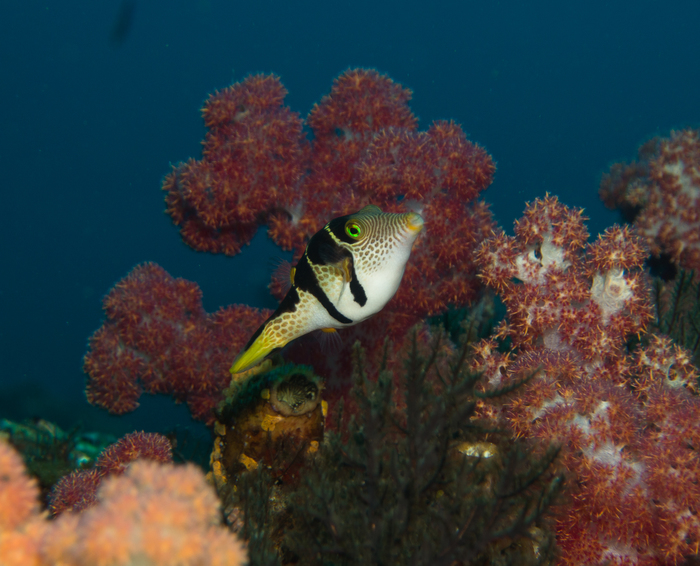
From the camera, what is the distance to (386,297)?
Result: 2.25 metres

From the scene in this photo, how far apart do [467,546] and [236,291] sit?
11.0 metres

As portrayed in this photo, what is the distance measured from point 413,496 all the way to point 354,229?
1290 millimetres

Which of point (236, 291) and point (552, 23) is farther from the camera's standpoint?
point (552, 23)

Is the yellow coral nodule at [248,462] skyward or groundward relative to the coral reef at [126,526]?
skyward

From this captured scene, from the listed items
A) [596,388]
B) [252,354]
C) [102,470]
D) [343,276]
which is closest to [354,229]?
[343,276]

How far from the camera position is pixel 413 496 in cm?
166

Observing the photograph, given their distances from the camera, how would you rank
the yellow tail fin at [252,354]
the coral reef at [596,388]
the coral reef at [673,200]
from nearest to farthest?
the coral reef at [596,388], the yellow tail fin at [252,354], the coral reef at [673,200]

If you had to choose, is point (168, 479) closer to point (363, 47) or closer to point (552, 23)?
point (363, 47)

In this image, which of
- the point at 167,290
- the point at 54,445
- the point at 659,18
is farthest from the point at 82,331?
the point at 659,18

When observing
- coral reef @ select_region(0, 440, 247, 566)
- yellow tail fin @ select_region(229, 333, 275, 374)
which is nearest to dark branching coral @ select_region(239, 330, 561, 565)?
yellow tail fin @ select_region(229, 333, 275, 374)

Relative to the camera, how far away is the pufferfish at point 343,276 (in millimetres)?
2156

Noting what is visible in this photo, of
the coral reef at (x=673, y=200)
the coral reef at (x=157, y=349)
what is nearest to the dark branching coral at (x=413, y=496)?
the coral reef at (x=157, y=349)

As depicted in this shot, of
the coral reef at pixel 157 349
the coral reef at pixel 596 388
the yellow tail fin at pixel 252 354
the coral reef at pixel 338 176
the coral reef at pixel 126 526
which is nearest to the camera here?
the coral reef at pixel 126 526

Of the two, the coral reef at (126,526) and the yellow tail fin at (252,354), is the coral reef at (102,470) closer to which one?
the yellow tail fin at (252,354)
